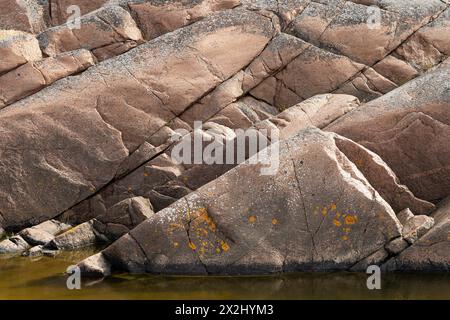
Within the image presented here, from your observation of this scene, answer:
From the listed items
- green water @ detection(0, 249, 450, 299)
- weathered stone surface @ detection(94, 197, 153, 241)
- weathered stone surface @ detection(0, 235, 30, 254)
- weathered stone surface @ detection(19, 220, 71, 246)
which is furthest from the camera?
weathered stone surface @ detection(19, 220, 71, 246)

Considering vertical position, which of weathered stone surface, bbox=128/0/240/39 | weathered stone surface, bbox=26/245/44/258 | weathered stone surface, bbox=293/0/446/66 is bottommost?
weathered stone surface, bbox=26/245/44/258

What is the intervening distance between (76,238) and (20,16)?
11.8 meters

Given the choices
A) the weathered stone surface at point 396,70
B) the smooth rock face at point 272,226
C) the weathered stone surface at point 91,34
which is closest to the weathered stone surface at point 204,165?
the weathered stone surface at point 396,70

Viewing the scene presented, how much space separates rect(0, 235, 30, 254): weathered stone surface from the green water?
3.38 metres

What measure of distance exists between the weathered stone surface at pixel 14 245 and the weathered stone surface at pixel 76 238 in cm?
93

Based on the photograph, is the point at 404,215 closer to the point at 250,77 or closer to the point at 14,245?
the point at 250,77

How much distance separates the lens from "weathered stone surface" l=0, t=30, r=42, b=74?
93.0 feet

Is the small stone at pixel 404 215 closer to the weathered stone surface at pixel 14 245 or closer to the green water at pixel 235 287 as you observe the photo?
the green water at pixel 235 287

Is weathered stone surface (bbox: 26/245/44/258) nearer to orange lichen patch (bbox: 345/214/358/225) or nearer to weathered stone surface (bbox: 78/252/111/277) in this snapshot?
weathered stone surface (bbox: 78/252/111/277)

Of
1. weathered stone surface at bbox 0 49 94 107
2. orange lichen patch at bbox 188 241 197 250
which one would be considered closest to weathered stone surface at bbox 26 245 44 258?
orange lichen patch at bbox 188 241 197 250

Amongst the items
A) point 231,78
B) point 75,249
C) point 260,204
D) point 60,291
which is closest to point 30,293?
point 60,291

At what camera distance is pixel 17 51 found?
28.4 metres

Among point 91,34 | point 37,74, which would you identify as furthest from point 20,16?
point 37,74

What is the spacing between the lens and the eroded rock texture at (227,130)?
20.6m
